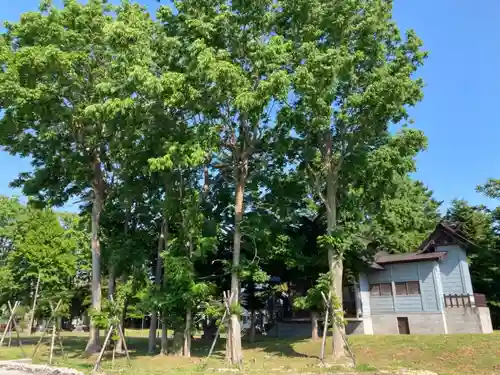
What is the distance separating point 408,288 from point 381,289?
5.41 feet

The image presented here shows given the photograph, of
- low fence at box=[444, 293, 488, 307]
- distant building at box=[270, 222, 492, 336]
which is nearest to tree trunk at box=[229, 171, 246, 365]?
distant building at box=[270, 222, 492, 336]

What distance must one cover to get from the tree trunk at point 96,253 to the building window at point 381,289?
15.9m

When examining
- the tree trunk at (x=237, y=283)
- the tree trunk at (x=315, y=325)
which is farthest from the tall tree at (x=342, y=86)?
the tree trunk at (x=315, y=325)

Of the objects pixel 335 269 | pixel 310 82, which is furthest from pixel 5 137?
pixel 335 269

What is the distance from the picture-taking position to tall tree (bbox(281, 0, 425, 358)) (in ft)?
54.5

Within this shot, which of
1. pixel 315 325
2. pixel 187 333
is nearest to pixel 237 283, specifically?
pixel 187 333

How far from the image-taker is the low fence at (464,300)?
22.6m

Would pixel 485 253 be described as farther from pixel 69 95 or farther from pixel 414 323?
pixel 69 95

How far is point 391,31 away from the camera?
63.0 ft

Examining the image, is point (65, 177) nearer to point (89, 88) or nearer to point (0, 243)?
point (89, 88)

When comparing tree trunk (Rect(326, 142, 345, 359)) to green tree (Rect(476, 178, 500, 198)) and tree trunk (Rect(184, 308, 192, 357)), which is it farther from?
green tree (Rect(476, 178, 500, 198))

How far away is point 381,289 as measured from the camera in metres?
25.9

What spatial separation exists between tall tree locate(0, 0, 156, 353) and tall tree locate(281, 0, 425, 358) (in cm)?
668

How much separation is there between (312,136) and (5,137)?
15846mm
